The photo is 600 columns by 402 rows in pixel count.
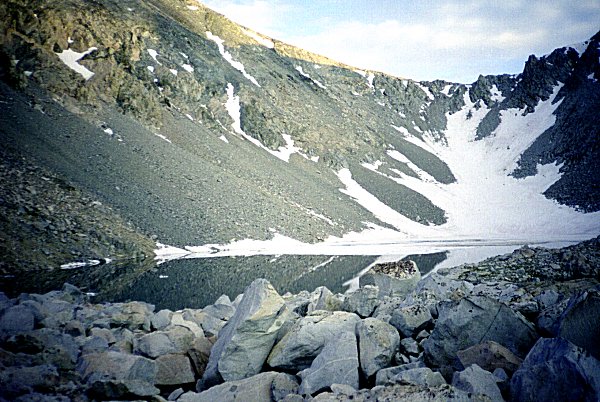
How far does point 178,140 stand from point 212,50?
33765 mm

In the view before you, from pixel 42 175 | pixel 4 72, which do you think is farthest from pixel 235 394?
pixel 4 72

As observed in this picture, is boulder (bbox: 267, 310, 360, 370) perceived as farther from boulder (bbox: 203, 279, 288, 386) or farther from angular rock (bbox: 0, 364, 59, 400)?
angular rock (bbox: 0, 364, 59, 400)

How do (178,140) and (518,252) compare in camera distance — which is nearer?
(518,252)

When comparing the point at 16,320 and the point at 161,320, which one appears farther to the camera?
the point at 161,320

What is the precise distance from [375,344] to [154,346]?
4813 millimetres

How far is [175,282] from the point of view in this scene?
23719 millimetres

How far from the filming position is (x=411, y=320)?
727 centimetres

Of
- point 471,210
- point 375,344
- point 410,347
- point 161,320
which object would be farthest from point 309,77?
point 375,344

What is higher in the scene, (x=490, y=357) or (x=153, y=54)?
(x=153, y=54)

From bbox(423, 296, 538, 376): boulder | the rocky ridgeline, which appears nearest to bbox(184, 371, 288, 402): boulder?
the rocky ridgeline

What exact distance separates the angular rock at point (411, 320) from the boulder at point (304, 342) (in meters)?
0.85

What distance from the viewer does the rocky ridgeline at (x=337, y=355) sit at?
192 inches

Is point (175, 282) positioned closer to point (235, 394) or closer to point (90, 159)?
point (235, 394)

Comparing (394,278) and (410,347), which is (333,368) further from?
(394,278)
